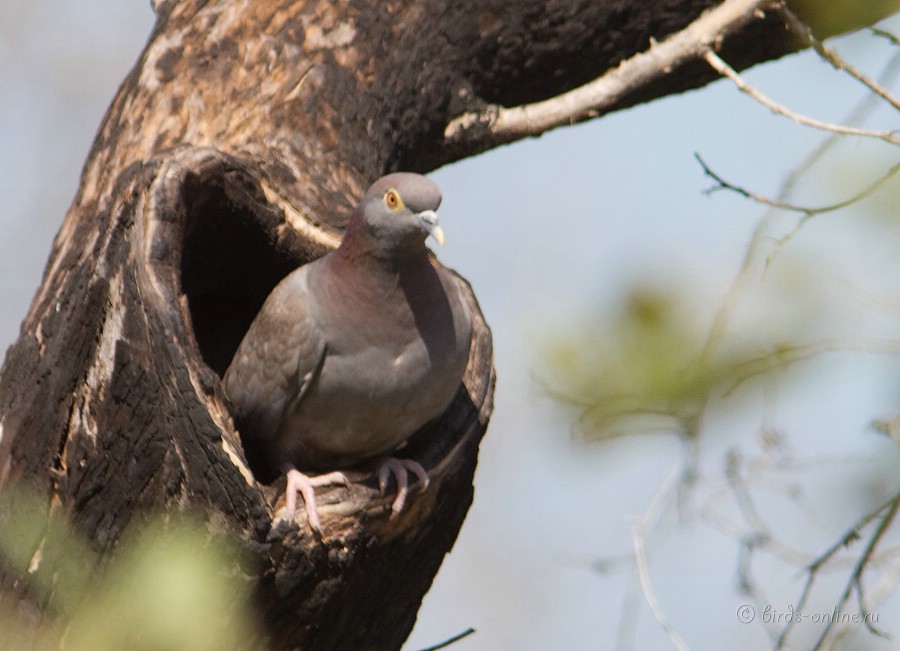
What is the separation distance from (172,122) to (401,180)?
3.72 ft

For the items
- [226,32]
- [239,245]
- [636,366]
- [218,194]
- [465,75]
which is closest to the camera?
[636,366]

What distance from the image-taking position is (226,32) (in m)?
5.05

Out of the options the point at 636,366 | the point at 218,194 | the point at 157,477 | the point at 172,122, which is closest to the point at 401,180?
the point at 218,194

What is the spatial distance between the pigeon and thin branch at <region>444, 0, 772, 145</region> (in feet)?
4.48

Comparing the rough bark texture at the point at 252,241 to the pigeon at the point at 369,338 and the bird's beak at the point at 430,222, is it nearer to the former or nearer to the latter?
the pigeon at the point at 369,338

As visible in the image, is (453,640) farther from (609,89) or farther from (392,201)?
(609,89)

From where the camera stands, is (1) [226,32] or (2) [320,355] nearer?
(2) [320,355]

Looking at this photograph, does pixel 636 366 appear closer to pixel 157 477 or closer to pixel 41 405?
pixel 157 477

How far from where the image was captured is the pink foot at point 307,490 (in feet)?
12.4

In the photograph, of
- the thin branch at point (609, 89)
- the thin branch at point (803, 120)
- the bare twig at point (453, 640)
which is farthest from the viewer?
the thin branch at point (609, 89)

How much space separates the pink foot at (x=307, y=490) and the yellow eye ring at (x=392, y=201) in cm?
102

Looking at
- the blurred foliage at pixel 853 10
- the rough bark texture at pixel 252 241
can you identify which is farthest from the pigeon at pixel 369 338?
the blurred foliage at pixel 853 10

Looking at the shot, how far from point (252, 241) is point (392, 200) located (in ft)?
2.33

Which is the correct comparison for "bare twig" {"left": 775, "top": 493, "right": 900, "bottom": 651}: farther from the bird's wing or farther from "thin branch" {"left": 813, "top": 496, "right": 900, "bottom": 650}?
the bird's wing
